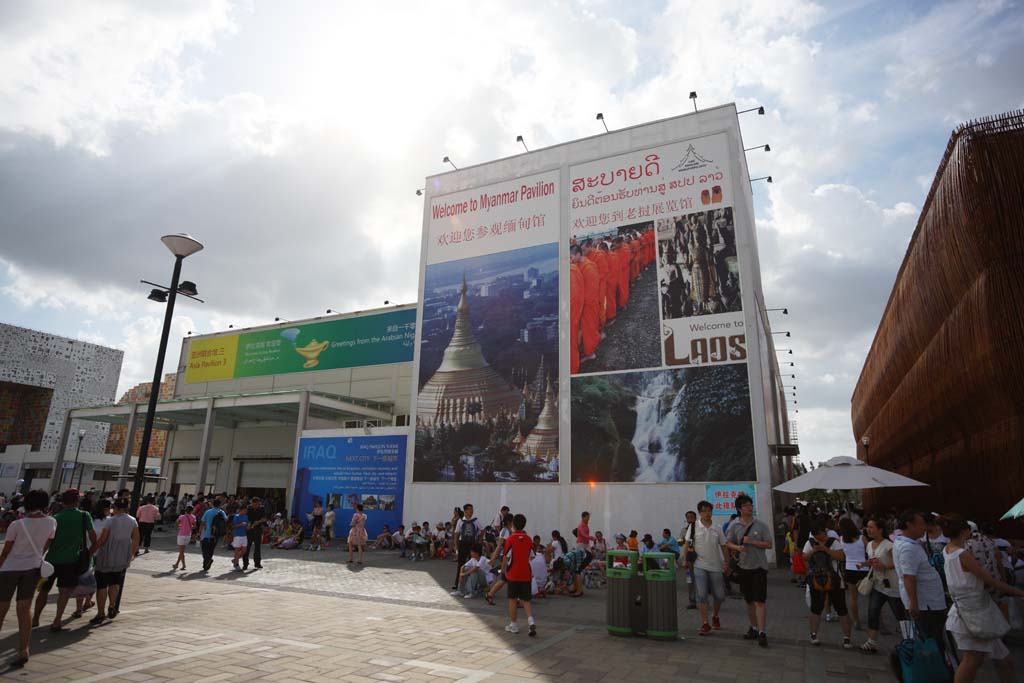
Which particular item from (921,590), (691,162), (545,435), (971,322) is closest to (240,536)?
(545,435)

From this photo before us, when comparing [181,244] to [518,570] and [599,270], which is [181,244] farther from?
[599,270]

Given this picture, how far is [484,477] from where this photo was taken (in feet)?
69.8

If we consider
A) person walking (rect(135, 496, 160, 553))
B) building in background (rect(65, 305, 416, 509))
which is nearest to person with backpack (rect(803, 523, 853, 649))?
person walking (rect(135, 496, 160, 553))

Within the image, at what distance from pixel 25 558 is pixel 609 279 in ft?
58.5

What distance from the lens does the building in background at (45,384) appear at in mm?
57406

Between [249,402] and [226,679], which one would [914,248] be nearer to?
[226,679]

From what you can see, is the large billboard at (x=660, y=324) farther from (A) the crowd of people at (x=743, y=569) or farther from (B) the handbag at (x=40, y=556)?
(B) the handbag at (x=40, y=556)

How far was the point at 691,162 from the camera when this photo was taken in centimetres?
2066

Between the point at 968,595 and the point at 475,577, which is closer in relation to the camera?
the point at 968,595

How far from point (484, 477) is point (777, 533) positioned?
1191cm

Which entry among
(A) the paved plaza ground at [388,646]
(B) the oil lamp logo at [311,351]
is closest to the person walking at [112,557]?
(A) the paved plaza ground at [388,646]

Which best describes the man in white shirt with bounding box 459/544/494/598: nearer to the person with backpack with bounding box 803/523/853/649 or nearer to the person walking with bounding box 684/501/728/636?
the person walking with bounding box 684/501/728/636

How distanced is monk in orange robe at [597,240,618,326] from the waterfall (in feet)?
9.01

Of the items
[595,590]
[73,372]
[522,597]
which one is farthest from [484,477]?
[73,372]
